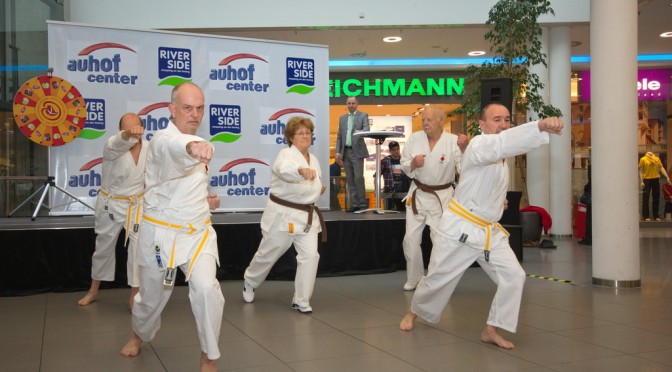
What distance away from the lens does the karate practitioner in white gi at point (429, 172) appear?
233 inches

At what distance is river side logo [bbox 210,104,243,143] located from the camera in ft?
28.1

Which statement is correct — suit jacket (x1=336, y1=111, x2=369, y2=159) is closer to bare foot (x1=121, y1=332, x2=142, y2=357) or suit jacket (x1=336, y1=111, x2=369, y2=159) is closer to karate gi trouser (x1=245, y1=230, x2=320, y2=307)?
karate gi trouser (x1=245, y1=230, x2=320, y2=307)

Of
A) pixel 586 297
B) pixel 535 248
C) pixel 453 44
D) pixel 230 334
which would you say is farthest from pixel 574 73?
pixel 230 334

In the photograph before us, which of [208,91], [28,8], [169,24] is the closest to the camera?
[208,91]

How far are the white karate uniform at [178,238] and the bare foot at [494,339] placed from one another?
177cm

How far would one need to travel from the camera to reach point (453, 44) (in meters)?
13.0

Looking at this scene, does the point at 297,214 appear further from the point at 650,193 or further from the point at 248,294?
the point at 650,193

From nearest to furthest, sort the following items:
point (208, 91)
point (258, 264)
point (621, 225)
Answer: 1. point (258, 264)
2. point (621, 225)
3. point (208, 91)

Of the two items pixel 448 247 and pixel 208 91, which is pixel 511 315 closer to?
pixel 448 247

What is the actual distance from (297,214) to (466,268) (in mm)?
1670

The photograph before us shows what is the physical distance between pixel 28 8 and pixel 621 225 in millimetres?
8526

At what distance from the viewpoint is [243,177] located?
8.67m

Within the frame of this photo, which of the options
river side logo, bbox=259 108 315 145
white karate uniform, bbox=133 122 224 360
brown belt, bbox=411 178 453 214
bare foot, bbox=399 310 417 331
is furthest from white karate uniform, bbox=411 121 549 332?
river side logo, bbox=259 108 315 145

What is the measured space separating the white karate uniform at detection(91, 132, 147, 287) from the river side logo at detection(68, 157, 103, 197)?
2767 mm
